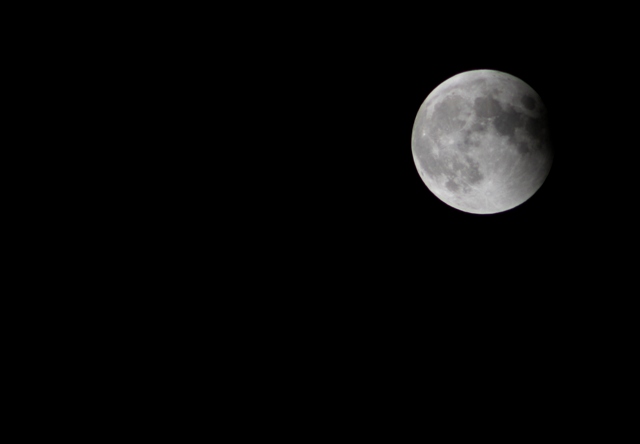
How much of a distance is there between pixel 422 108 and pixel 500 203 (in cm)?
96

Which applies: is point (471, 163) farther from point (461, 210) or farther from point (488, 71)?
point (488, 71)

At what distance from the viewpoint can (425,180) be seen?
11.7 feet

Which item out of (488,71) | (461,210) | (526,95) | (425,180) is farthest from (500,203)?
(488,71)

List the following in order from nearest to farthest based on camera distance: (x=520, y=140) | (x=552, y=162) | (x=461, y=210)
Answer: (x=520, y=140), (x=552, y=162), (x=461, y=210)

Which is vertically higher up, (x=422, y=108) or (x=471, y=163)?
(x=422, y=108)

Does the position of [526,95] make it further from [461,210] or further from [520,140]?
[461,210]

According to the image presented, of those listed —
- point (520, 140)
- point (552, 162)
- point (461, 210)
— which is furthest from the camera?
point (461, 210)

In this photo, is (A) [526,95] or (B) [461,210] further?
(B) [461,210]

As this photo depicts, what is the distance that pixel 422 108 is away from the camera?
3512mm

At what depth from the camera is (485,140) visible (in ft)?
10.1

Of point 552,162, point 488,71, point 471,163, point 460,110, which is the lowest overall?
point 471,163

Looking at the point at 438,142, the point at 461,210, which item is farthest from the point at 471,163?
the point at 461,210

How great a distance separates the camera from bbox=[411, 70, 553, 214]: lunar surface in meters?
3.09

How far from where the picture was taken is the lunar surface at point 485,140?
10.1ft
